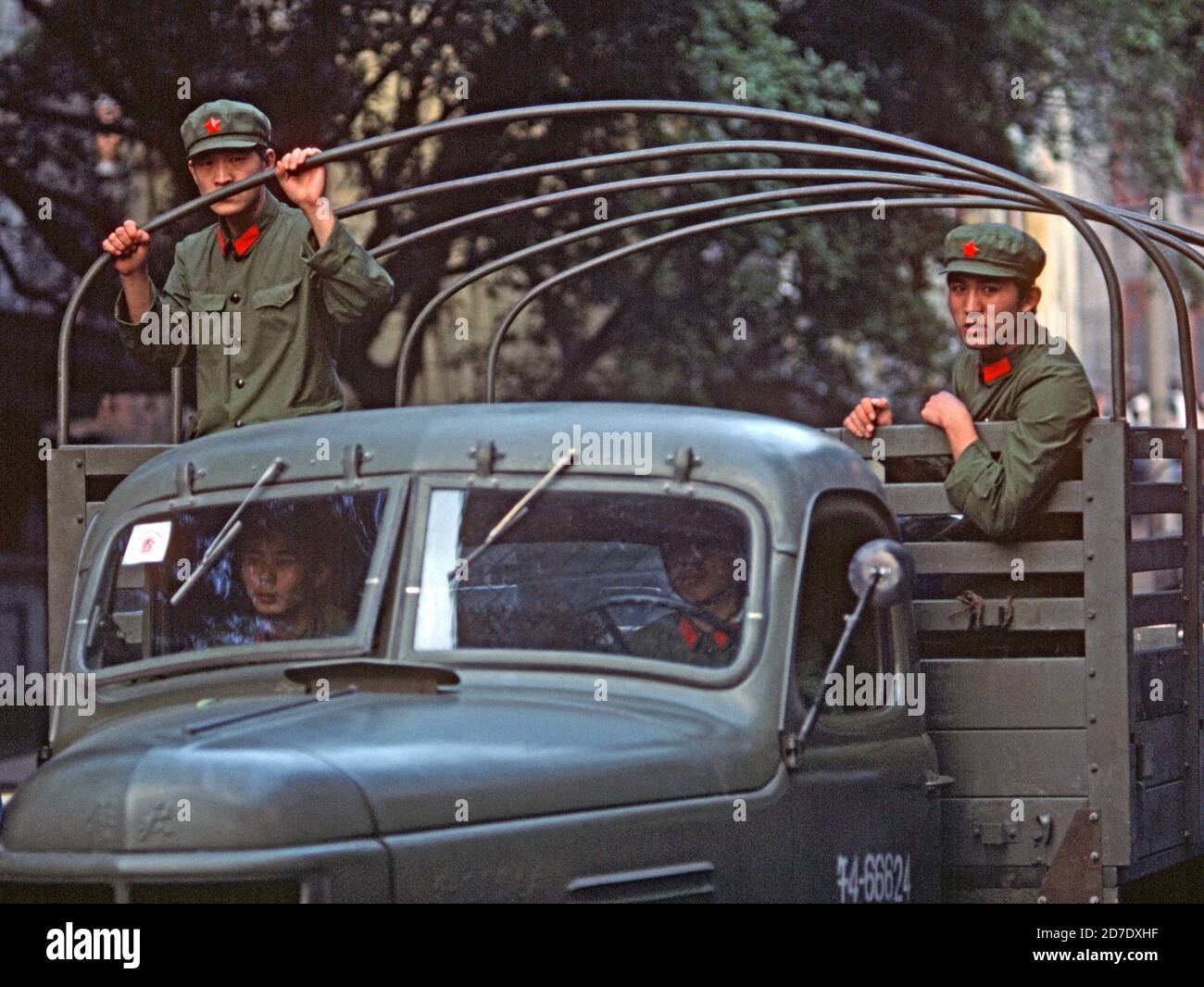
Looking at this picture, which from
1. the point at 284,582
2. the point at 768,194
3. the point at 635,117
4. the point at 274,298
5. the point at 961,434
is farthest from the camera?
the point at 635,117

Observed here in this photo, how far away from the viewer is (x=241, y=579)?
16.4ft

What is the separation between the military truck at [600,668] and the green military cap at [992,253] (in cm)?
15

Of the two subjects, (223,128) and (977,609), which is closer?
(977,609)

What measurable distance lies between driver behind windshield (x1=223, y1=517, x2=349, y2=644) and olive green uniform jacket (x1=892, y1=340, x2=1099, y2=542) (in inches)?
68.4

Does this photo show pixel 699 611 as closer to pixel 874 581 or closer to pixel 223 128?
pixel 874 581

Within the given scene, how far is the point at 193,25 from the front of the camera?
51.7 feet

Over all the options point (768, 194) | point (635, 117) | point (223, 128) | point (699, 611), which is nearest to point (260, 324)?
point (223, 128)

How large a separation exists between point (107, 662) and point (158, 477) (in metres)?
0.48

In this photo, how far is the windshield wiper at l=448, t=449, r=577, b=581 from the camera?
15.6 ft

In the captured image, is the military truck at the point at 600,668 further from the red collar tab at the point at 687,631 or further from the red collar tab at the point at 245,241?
the red collar tab at the point at 245,241

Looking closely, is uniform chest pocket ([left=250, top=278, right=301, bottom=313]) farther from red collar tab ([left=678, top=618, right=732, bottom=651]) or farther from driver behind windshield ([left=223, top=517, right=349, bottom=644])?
red collar tab ([left=678, top=618, right=732, bottom=651])

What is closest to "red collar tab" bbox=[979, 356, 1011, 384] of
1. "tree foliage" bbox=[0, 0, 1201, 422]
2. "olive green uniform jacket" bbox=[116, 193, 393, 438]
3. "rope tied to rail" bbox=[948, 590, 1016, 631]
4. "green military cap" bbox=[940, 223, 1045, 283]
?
"green military cap" bbox=[940, 223, 1045, 283]

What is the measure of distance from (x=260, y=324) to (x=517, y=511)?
181cm

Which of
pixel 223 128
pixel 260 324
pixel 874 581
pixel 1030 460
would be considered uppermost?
pixel 223 128
